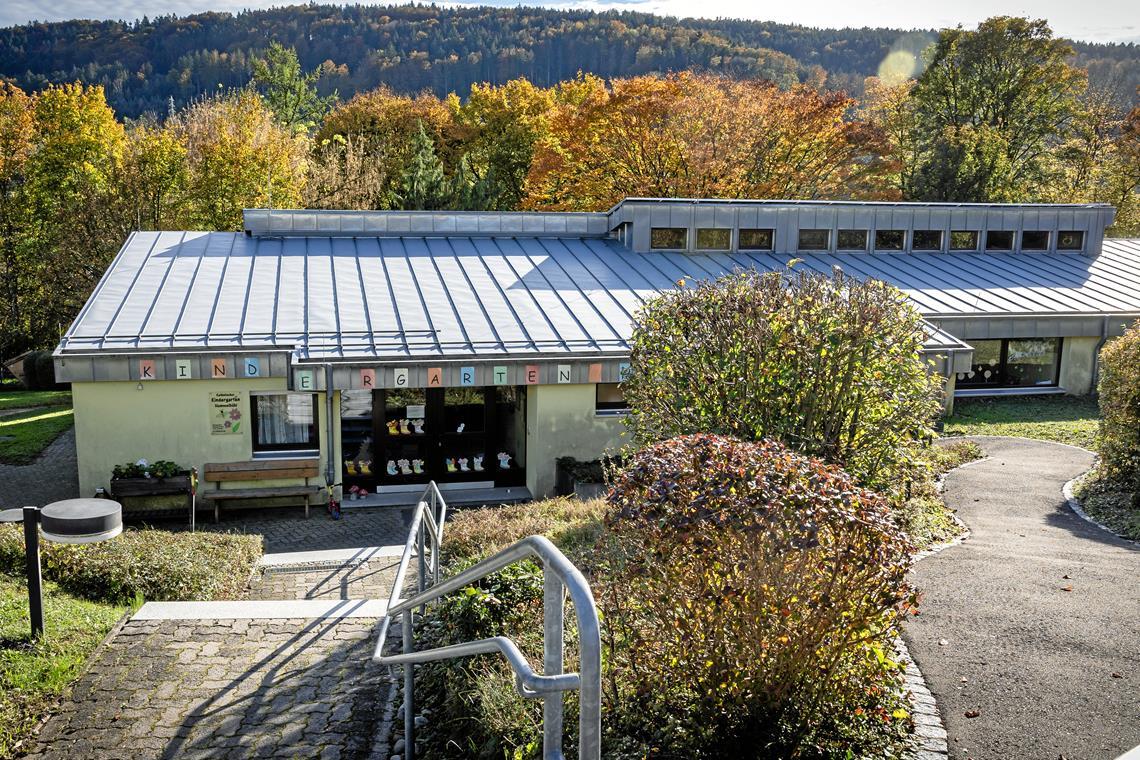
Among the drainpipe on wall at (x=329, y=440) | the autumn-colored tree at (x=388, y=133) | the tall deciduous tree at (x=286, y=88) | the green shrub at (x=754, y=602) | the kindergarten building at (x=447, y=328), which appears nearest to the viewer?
the green shrub at (x=754, y=602)

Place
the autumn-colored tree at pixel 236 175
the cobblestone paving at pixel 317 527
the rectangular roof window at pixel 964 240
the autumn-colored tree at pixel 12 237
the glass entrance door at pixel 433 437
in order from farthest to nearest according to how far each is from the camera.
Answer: the autumn-colored tree at pixel 12 237, the autumn-colored tree at pixel 236 175, the rectangular roof window at pixel 964 240, the glass entrance door at pixel 433 437, the cobblestone paving at pixel 317 527

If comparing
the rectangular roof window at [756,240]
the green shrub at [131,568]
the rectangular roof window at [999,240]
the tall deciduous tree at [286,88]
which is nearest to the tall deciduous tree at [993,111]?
the rectangular roof window at [999,240]

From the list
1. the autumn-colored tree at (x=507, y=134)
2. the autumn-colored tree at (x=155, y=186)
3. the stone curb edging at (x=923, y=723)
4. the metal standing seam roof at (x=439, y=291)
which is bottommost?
the stone curb edging at (x=923, y=723)

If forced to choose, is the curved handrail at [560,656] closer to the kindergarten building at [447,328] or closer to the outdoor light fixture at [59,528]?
the outdoor light fixture at [59,528]

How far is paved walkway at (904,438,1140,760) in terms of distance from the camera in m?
5.68

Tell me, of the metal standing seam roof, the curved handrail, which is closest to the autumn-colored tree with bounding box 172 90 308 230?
the metal standing seam roof

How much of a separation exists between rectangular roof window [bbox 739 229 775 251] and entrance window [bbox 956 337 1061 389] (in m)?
5.72

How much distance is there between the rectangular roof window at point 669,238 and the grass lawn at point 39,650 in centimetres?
1622

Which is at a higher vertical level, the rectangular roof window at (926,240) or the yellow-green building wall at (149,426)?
the rectangular roof window at (926,240)

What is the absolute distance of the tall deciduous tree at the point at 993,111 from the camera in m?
35.8

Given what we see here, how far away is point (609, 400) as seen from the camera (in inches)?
655

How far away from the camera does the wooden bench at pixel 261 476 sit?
49.9ft

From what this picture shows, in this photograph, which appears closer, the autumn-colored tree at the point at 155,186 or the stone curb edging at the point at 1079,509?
the stone curb edging at the point at 1079,509

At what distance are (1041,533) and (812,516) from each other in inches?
287
